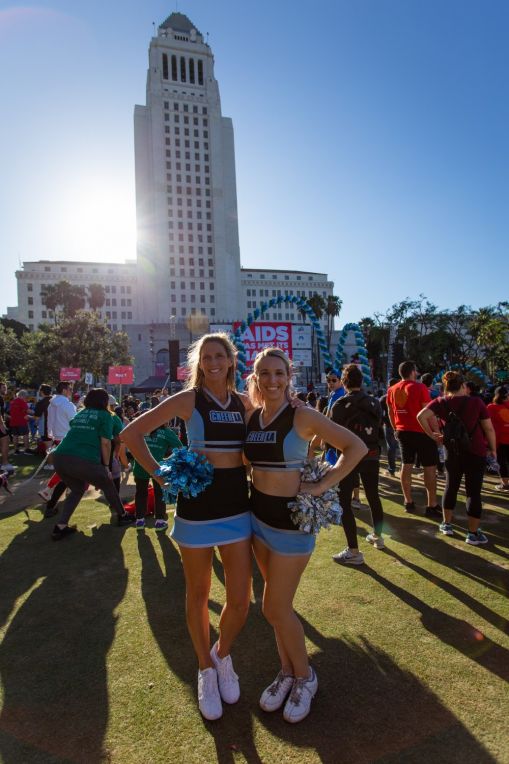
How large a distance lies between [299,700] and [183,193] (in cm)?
8186

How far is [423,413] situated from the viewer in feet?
18.0

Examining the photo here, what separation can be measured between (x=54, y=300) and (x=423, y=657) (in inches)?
2637

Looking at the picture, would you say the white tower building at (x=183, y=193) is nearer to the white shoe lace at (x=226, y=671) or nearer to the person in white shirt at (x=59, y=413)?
the person in white shirt at (x=59, y=413)

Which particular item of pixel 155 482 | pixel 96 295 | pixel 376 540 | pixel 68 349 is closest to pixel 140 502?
pixel 155 482

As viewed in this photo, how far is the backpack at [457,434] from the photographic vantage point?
16.1 feet

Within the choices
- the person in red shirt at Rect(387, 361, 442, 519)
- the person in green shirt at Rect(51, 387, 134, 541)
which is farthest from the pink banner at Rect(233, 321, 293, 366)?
the person in green shirt at Rect(51, 387, 134, 541)

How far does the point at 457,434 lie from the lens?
16.2 feet

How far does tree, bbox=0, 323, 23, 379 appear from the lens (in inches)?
1471

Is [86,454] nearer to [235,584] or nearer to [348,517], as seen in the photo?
[348,517]

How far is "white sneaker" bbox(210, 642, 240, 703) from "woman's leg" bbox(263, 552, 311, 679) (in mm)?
438

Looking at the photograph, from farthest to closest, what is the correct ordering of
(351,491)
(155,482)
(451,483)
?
(155,482)
(451,483)
(351,491)

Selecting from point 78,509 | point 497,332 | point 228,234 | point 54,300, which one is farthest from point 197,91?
point 78,509

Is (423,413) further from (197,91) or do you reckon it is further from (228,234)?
(197,91)

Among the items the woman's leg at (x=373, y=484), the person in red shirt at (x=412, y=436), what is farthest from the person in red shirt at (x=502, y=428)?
the woman's leg at (x=373, y=484)
